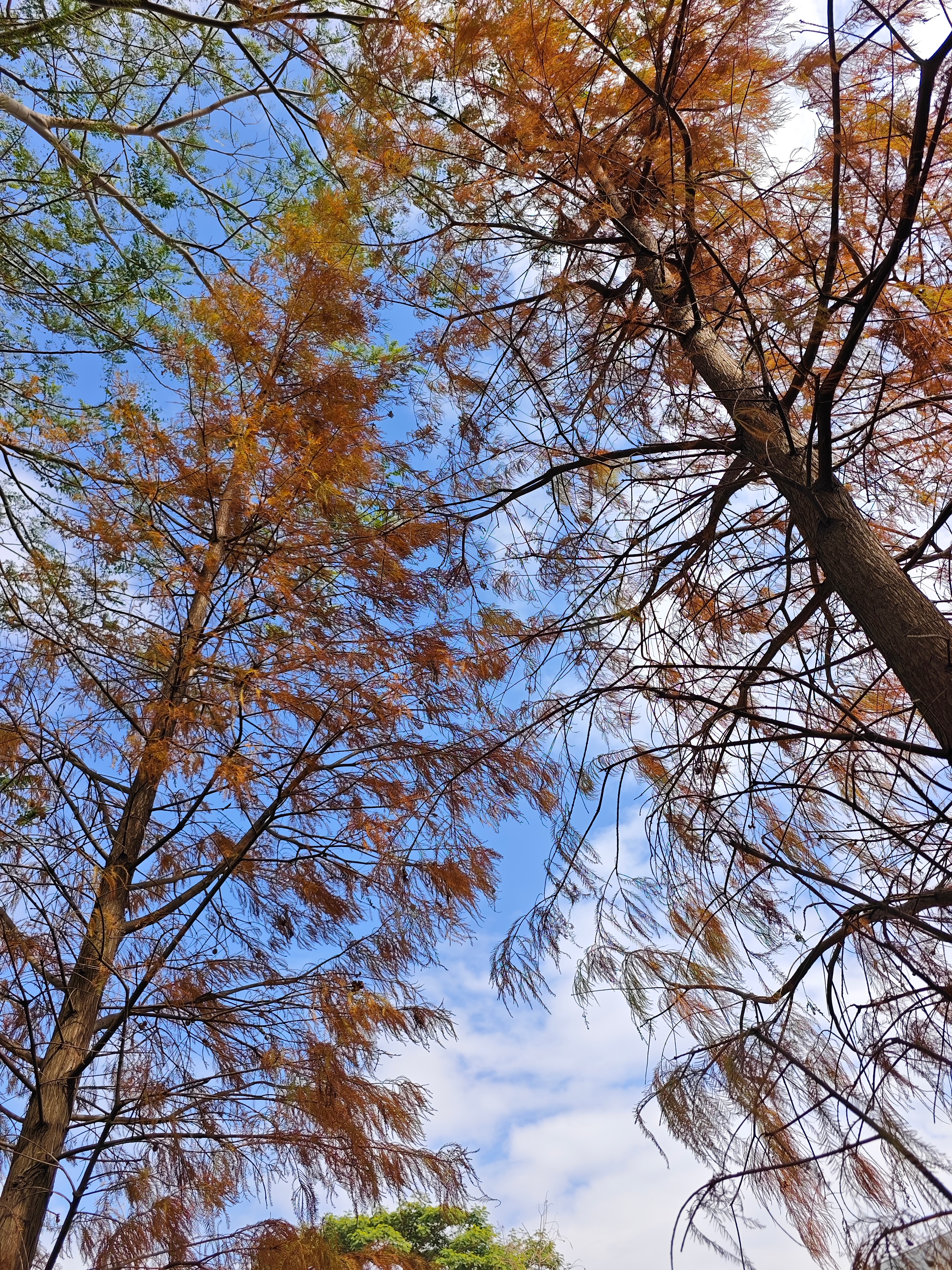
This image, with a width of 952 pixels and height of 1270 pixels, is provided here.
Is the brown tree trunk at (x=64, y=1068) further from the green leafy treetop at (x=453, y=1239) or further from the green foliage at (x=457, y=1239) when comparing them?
the green foliage at (x=457, y=1239)

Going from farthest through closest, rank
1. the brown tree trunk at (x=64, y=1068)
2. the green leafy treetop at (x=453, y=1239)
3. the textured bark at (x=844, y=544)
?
the green leafy treetop at (x=453, y=1239)
the brown tree trunk at (x=64, y=1068)
the textured bark at (x=844, y=544)

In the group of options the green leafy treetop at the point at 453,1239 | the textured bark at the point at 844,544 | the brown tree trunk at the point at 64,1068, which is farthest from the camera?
the green leafy treetop at the point at 453,1239

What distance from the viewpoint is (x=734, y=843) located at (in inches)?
101

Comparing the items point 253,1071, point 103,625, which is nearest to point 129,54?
point 103,625

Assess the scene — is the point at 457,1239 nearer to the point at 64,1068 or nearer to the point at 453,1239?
the point at 453,1239

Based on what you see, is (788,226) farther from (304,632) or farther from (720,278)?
(304,632)

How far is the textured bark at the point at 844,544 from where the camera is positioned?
7.16ft

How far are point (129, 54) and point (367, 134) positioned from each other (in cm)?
274

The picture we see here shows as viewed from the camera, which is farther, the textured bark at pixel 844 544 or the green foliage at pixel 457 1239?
the green foliage at pixel 457 1239

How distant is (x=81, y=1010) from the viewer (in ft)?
10.4

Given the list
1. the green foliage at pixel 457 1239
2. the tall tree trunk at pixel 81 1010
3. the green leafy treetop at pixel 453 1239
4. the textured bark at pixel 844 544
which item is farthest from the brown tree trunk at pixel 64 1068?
the green foliage at pixel 457 1239

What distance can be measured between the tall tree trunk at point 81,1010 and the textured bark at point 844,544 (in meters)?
2.19

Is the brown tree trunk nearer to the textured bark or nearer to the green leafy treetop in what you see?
the textured bark

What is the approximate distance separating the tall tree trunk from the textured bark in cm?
219
